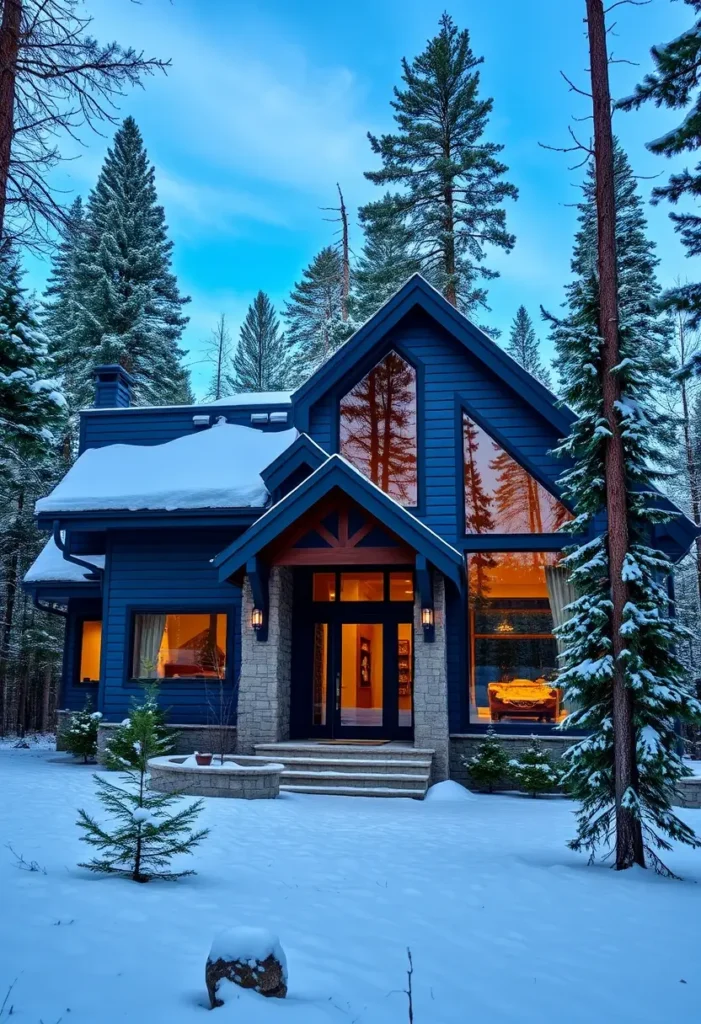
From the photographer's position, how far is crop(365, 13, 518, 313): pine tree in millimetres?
22109

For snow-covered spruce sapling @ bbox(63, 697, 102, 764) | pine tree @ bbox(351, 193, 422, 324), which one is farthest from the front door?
pine tree @ bbox(351, 193, 422, 324)

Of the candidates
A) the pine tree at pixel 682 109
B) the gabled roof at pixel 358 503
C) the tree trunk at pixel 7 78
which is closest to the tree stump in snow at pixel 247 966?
the tree trunk at pixel 7 78

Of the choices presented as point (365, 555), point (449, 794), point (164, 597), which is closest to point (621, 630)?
point (449, 794)

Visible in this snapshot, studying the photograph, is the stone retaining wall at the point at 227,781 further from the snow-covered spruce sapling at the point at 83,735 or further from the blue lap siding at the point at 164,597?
the snow-covered spruce sapling at the point at 83,735

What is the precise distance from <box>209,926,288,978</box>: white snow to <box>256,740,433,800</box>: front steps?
A: 22.6 feet

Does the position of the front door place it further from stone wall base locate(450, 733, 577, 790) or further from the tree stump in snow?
the tree stump in snow

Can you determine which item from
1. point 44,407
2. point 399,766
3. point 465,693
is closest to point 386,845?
point 399,766

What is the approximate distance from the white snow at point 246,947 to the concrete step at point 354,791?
6.87 metres

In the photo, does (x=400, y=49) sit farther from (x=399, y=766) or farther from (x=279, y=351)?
(x=399, y=766)

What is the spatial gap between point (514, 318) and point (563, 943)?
116 feet

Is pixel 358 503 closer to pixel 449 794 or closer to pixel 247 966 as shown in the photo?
pixel 449 794

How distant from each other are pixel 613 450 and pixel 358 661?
6963 mm

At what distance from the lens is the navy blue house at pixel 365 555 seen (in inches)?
457

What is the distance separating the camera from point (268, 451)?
1473cm
